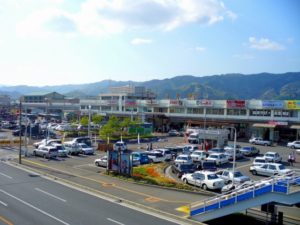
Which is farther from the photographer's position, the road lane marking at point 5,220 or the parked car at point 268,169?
the parked car at point 268,169

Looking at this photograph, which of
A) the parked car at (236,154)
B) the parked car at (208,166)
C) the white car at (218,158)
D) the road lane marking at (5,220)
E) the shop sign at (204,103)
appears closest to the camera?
the road lane marking at (5,220)

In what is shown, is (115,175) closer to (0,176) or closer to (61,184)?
(61,184)

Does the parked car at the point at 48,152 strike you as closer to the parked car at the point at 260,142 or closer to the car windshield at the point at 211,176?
the car windshield at the point at 211,176

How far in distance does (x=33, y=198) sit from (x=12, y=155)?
24565 millimetres

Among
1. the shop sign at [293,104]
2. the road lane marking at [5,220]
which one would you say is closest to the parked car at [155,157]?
the road lane marking at [5,220]

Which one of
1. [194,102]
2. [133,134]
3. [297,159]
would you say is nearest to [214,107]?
[194,102]

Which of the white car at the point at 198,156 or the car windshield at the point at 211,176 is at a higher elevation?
the car windshield at the point at 211,176

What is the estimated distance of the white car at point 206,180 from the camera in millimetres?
28375

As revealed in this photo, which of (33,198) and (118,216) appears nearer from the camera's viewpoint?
(118,216)

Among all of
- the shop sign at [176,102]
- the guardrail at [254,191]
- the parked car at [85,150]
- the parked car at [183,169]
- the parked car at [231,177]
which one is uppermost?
the shop sign at [176,102]

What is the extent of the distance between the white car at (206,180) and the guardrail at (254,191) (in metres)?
8.39

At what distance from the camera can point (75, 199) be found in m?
24.7

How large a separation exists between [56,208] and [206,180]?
40.6 ft

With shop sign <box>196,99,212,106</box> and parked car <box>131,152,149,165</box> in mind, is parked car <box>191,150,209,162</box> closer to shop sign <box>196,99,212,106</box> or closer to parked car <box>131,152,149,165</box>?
parked car <box>131,152,149,165</box>
